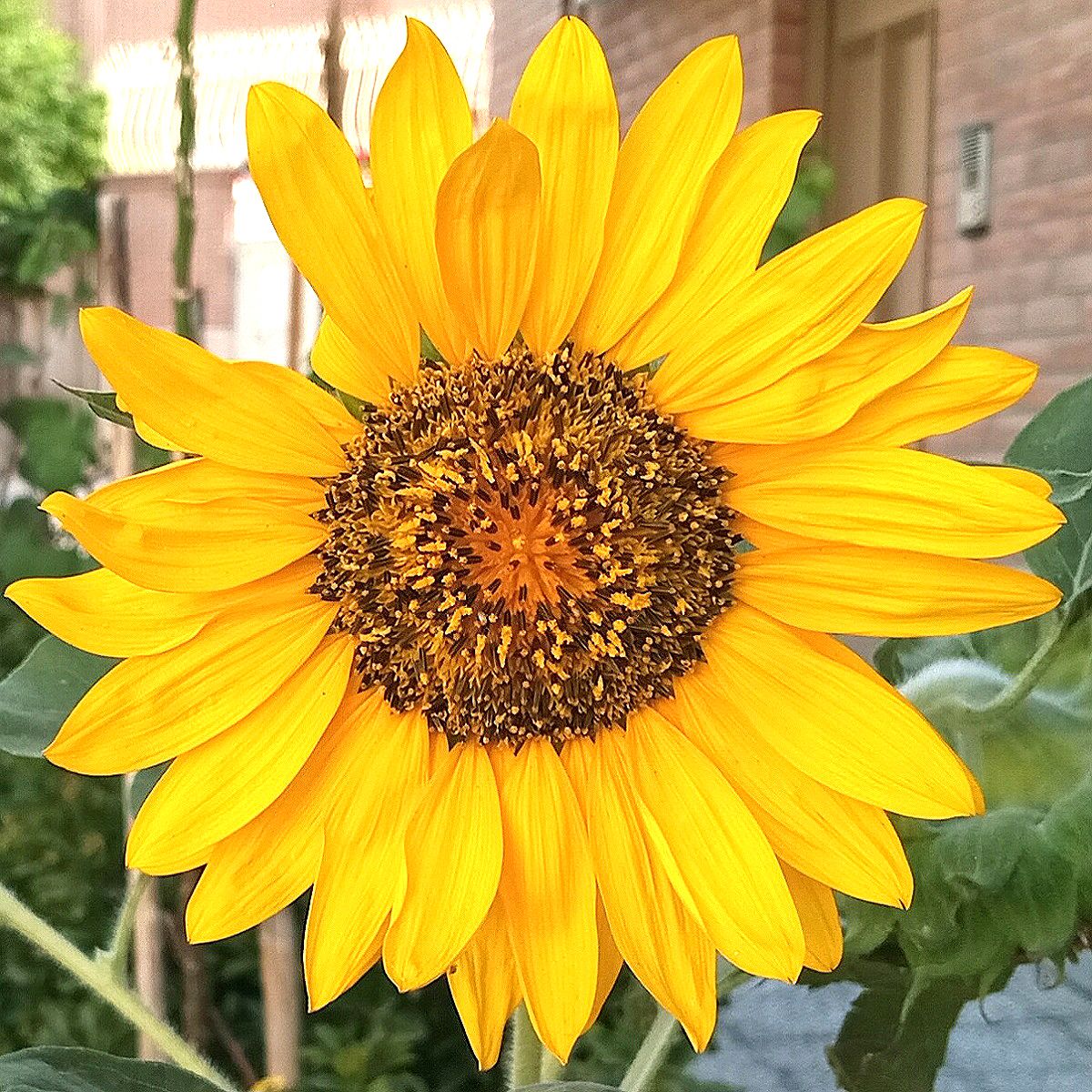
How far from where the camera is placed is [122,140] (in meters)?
3.91

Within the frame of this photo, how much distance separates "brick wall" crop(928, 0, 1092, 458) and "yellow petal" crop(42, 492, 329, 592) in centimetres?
164

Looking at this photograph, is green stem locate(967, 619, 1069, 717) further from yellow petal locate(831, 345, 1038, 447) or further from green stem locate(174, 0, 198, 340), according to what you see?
green stem locate(174, 0, 198, 340)

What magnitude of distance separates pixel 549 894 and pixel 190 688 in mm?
103

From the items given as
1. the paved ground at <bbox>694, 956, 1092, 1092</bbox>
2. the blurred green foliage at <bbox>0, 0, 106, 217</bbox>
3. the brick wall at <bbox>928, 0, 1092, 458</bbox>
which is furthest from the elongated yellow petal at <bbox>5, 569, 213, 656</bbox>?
the blurred green foliage at <bbox>0, 0, 106, 217</bbox>

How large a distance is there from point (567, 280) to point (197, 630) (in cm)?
12

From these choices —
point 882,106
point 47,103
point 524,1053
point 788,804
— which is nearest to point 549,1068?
point 524,1053

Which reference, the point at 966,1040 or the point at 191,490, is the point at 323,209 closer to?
the point at 191,490

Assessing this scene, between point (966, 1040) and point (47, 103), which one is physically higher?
point (47, 103)

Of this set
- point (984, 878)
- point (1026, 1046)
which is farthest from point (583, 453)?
point (1026, 1046)

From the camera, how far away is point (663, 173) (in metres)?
0.26

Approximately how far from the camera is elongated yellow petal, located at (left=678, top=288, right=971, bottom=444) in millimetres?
251

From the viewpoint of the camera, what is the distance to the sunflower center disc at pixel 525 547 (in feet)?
0.98

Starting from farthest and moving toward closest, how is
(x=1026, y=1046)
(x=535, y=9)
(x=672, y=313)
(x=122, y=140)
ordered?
(x=122, y=140) → (x=535, y=9) → (x=1026, y=1046) → (x=672, y=313)

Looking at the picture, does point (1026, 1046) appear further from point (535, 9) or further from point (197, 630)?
point (535, 9)
